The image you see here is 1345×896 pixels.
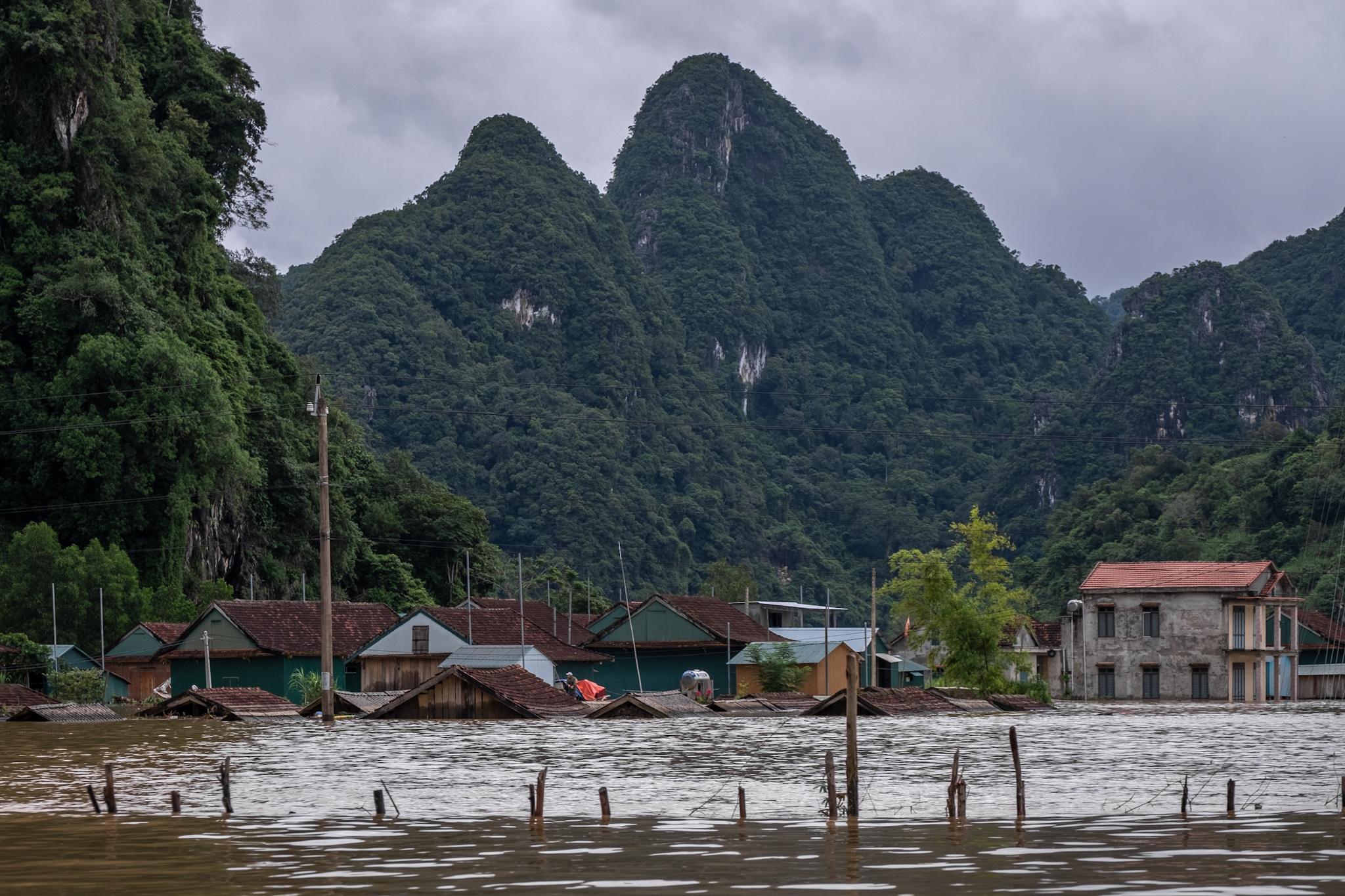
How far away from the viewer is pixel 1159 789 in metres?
23.4

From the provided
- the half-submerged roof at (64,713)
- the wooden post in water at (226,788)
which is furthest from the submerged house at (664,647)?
the wooden post in water at (226,788)

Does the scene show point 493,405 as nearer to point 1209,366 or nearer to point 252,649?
point 1209,366

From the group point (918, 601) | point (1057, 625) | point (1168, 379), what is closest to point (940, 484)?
point (1168, 379)

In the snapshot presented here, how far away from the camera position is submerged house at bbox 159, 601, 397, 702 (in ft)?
196

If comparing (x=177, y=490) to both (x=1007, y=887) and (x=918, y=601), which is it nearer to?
(x=918, y=601)

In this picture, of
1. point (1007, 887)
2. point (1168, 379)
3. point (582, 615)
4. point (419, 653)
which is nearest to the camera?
point (1007, 887)

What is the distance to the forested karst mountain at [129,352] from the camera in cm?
6184

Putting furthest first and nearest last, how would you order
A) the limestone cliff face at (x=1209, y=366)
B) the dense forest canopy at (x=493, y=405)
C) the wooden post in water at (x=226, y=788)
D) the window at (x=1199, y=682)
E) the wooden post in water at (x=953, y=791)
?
the limestone cliff face at (x=1209, y=366)
the window at (x=1199, y=682)
the dense forest canopy at (x=493, y=405)
the wooden post in water at (x=226, y=788)
the wooden post in water at (x=953, y=791)

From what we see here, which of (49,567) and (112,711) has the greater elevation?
(49,567)

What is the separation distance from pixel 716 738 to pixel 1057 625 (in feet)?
179

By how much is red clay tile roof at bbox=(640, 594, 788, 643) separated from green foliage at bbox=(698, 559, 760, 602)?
34992 millimetres

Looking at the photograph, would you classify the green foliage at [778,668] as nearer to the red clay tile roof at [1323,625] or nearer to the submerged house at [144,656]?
the submerged house at [144,656]

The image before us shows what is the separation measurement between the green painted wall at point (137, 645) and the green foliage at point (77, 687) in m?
5.84

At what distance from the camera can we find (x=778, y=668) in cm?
6272
